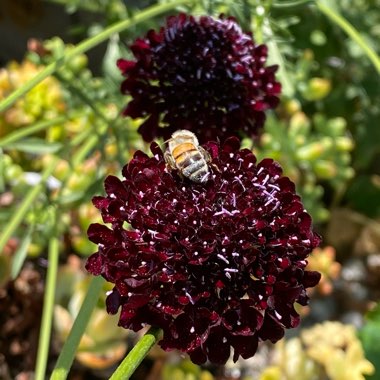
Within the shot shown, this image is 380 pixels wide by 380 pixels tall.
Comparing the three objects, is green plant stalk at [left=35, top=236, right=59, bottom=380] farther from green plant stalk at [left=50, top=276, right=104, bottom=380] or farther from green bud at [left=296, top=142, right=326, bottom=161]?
green bud at [left=296, top=142, right=326, bottom=161]

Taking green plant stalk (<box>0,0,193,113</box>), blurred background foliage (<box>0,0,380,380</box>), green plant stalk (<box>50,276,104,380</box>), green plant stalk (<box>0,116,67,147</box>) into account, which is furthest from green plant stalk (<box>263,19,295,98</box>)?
green plant stalk (<box>50,276,104,380</box>)

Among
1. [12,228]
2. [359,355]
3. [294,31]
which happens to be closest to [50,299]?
[12,228]

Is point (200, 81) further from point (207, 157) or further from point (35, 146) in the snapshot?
point (35, 146)

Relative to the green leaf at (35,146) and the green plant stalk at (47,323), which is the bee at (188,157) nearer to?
the green plant stalk at (47,323)

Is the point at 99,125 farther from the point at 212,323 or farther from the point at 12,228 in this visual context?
the point at 212,323

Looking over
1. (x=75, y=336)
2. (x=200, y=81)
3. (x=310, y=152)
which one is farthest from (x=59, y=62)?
(x=310, y=152)
